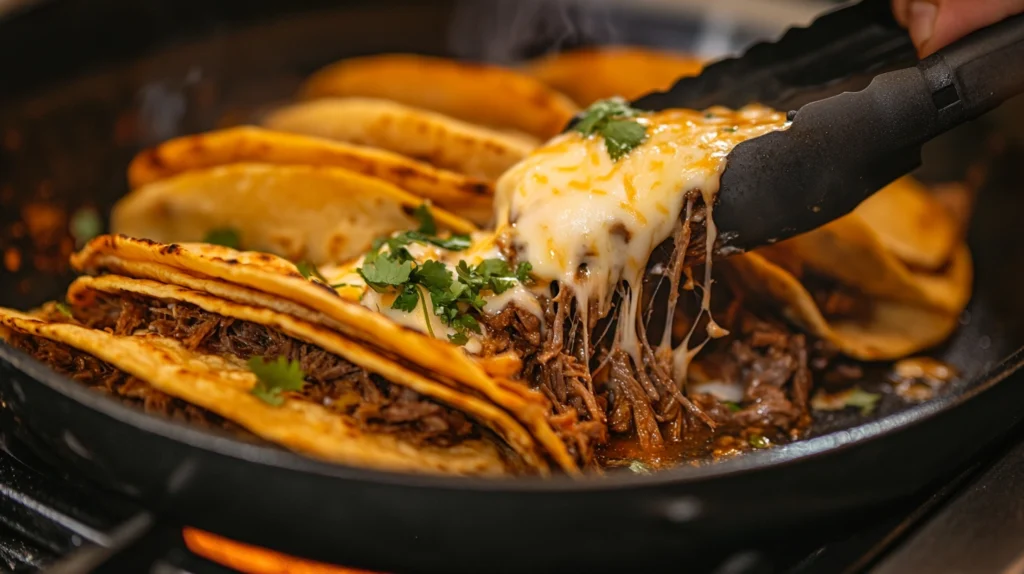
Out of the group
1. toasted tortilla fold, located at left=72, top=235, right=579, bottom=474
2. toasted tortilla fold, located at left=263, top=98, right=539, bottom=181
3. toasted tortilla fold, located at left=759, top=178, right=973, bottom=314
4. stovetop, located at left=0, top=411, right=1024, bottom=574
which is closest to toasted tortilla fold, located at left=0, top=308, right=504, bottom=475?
toasted tortilla fold, located at left=72, top=235, right=579, bottom=474

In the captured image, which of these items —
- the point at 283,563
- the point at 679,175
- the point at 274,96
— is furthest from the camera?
the point at 274,96

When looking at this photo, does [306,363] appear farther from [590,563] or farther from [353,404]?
[590,563]

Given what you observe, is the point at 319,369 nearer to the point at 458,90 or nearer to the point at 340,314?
the point at 340,314

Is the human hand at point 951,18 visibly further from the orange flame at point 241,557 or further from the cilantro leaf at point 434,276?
the orange flame at point 241,557

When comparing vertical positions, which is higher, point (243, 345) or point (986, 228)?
point (243, 345)

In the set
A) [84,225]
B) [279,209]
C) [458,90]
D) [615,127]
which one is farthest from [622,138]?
[84,225]

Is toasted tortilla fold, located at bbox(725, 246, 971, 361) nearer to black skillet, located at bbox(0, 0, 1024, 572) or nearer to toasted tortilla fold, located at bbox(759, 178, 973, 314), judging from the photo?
toasted tortilla fold, located at bbox(759, 178, 973, 314)

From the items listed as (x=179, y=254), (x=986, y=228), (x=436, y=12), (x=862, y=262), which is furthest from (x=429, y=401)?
(x=436, y=12)
